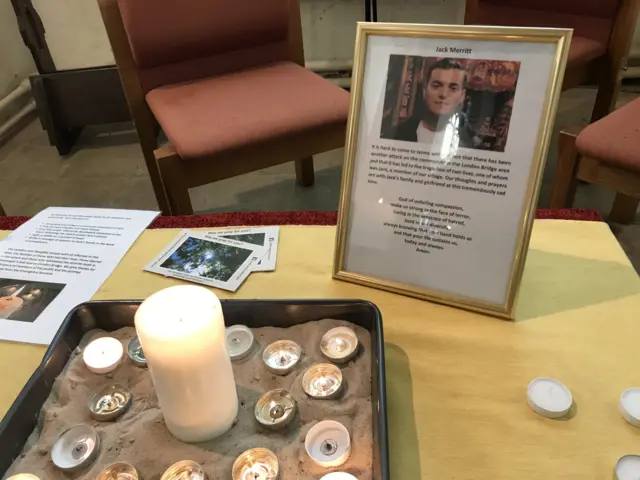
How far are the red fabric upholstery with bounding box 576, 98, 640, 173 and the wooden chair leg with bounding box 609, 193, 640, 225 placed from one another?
1.35ft

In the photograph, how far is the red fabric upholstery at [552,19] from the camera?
1.53 meters

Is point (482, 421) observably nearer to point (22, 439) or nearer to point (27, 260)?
point (22, 439)

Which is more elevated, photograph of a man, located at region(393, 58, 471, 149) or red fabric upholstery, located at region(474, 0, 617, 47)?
photograph of a man, located at region(393, 58, 471, 149)

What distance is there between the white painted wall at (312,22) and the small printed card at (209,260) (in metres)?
1.77

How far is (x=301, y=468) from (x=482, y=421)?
197 mm

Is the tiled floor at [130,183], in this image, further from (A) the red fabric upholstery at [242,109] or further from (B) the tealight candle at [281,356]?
(B) the tealight candle at [281,356]

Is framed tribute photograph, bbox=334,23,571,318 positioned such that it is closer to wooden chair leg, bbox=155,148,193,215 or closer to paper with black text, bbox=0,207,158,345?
paper with black text, bbox=0,207,158,345

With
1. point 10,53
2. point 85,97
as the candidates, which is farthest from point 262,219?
point 10,53

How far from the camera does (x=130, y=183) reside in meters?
1.99

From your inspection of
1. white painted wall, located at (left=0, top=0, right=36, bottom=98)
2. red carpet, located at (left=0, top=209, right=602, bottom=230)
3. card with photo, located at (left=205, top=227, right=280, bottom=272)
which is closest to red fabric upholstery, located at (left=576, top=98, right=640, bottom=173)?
red carpet, located at (left=0, top=209, right=602, bottom=230)

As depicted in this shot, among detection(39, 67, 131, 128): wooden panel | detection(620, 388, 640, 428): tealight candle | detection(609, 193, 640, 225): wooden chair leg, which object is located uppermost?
detection(620, 388, 640, 428): tealight candle

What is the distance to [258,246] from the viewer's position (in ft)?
2.88

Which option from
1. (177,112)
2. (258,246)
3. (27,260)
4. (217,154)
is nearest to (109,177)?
(177,112)

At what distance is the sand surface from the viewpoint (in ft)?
1.82
